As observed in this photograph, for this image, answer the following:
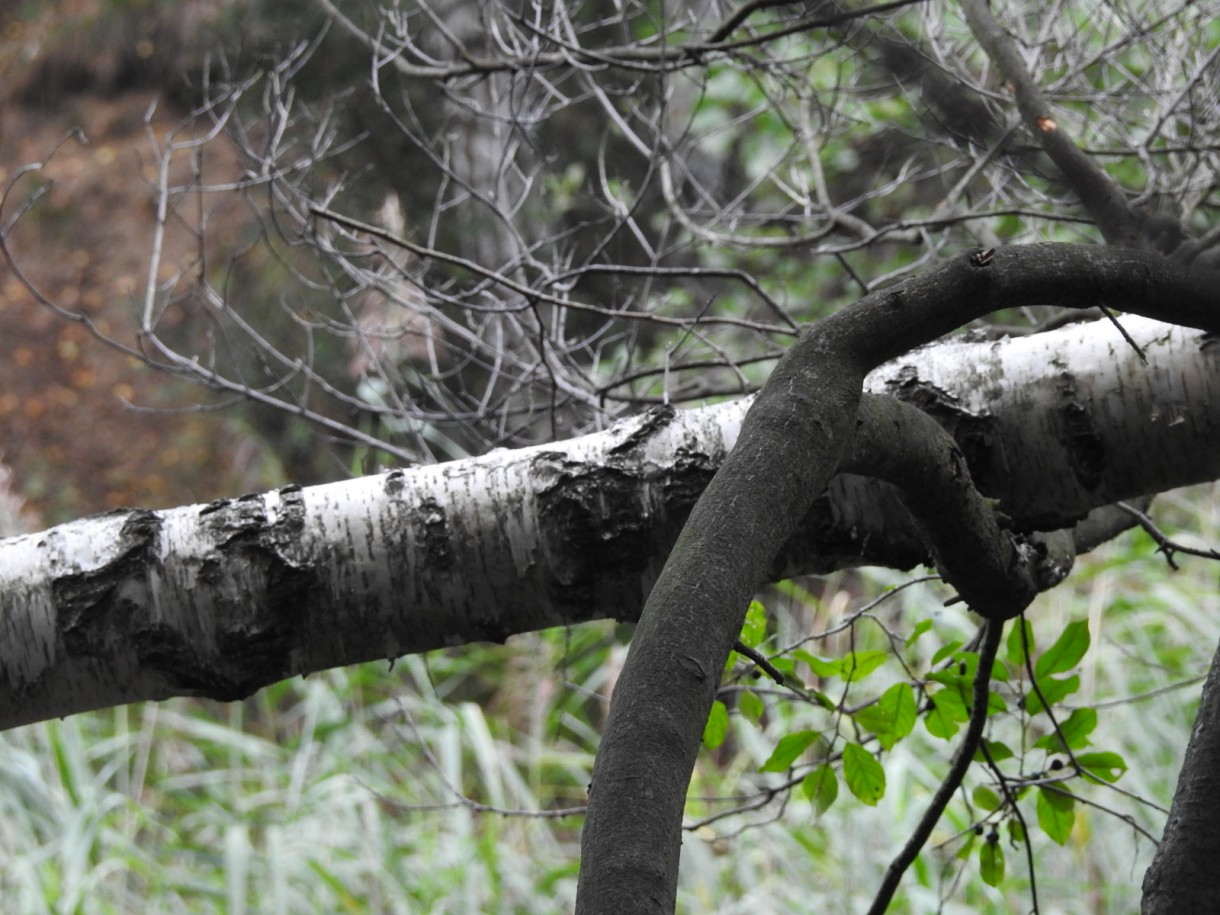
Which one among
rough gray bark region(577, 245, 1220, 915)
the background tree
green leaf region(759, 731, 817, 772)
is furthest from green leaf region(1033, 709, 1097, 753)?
rough gray bark region(577, 245, 1220, 915)

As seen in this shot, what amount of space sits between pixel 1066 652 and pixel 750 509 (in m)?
0.71

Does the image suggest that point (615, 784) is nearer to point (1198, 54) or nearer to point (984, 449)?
point (984, 449)

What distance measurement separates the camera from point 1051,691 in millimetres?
1239

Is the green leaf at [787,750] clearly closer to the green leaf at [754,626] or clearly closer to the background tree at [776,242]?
the background tree at [776,242]

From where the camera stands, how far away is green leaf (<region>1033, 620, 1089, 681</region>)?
123 centimetres

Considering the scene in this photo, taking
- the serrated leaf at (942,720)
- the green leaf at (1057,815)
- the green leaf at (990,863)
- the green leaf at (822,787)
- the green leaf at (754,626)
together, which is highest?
the green leaf at (754,626)

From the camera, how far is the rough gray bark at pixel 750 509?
575 mm

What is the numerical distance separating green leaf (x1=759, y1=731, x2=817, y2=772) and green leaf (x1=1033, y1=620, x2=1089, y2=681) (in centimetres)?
25

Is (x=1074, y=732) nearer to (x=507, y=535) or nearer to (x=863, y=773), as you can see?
(x=863, y=773)

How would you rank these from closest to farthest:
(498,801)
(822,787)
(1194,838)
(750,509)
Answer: (750,509) → (1194,838) → (822,787) → (498,801)

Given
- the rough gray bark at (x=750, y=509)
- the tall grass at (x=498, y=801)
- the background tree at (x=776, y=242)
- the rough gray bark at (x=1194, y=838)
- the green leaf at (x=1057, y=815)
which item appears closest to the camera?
the rough gray bark at (x=750, y=509)

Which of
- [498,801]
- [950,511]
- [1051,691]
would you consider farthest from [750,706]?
[498,801]

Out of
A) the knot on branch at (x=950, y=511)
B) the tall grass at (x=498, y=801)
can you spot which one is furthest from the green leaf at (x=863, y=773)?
the tall grass at (x=498, y=801)

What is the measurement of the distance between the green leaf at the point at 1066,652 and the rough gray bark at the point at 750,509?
0.37m
